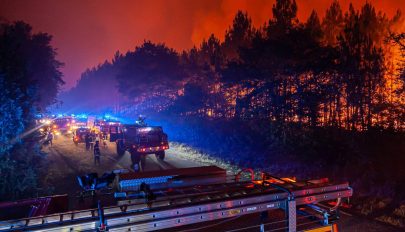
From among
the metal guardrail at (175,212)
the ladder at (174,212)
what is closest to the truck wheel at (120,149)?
the ladder at (174,212)

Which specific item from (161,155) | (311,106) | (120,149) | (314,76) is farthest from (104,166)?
(314,76)

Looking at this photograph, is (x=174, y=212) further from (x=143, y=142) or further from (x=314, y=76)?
(x=314, y=76)

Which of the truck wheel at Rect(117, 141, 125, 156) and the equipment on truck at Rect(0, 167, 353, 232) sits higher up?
the equipment on truck at Rect(0, 167, 353, 232)

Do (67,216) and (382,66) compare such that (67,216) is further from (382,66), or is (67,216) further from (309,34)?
(382,66)

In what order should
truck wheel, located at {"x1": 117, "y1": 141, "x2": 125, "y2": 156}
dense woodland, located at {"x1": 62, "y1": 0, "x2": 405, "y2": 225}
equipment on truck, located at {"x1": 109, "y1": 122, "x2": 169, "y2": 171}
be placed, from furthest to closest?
truck wheel, located at {"x1": 117, "y1": 141, "x2": 125, "y2": 156}
equipment on truck, located at {"x1": 109, "y1": 122, "x2": 169, "y2": 171}
dense woodland, located at {"x1": 62, "y1": 0, "x2": 405, "y2": 225}

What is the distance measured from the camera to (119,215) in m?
2.74

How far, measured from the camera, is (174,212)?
2.88m

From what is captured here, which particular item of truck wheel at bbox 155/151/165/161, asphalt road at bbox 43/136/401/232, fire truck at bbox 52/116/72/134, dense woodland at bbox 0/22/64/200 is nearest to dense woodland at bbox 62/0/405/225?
asphalt road at bbox 43/136/401/232

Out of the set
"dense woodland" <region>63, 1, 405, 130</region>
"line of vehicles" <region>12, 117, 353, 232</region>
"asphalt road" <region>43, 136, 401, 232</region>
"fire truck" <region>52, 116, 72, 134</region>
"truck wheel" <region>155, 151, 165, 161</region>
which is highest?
"dense woodland" <region>63, 1, 405, 130</region>

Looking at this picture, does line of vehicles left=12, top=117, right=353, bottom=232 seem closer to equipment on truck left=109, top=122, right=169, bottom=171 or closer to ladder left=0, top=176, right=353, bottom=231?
ladder left=0, top=176, right=353, bottom=231

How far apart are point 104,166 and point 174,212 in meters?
15.2

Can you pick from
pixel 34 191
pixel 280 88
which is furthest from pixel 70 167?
pixel 280 88

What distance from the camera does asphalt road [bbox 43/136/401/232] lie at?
7887 mm

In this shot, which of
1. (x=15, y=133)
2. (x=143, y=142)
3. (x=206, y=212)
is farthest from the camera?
(x=143, y=142)
